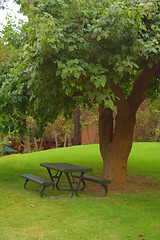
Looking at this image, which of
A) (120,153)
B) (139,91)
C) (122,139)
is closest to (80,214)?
(120,153)

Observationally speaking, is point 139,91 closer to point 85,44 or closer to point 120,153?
point 120,153

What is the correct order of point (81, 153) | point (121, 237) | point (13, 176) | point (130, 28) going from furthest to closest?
point (81, 153) → point (13, 176) → point (130, 28) → point (121, 237)

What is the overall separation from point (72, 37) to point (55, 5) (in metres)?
0.80

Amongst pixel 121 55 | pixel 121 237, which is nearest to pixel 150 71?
pixel 121 55

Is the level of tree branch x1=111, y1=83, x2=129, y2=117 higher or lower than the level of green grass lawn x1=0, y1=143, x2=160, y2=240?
higher

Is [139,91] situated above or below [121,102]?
above

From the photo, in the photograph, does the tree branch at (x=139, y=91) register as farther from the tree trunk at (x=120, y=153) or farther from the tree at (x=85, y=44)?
the tree at (x=85, y=44)

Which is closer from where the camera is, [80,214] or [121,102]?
[80,214]

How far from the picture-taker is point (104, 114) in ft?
32.6

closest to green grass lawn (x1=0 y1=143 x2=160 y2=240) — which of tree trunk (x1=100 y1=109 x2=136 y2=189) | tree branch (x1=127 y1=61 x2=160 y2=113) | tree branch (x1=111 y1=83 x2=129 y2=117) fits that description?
tree trunk (x1=100 y1=109 x2=136 y2=189)

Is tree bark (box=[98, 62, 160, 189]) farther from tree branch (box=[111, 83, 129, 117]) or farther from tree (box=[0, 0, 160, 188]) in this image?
tree (box=[0, 0, 160, 188])

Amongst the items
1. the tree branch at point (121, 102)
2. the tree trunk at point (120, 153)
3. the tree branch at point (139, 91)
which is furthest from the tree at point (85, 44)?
the tree trunk at point (120, 153)

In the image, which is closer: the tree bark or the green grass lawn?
the green grass lawn

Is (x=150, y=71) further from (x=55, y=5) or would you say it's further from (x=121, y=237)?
(x=121, y=237)
